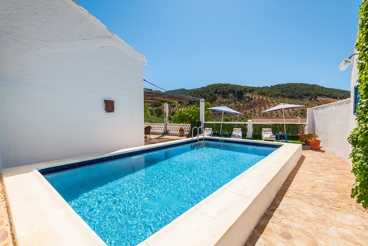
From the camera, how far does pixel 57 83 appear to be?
18.4ft

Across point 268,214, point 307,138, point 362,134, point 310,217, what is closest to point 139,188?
point 268,214

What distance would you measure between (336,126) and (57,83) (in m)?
11.1

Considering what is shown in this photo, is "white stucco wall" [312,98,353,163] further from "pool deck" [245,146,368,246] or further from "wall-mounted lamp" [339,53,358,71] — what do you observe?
"pool deck" [245,146,368,246]

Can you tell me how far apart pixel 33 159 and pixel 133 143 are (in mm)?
3857

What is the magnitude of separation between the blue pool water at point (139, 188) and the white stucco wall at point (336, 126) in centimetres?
298

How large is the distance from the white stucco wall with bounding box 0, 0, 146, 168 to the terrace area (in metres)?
2.62

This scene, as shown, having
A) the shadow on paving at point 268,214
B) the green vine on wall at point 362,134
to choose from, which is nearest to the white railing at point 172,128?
the shadow on paving at point 268,214

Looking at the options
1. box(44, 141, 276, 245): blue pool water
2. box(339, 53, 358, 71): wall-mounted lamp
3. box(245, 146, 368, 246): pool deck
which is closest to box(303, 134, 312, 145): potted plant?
box(44, 141, 276, 245): blue pool water

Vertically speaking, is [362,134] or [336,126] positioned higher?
[362,134]

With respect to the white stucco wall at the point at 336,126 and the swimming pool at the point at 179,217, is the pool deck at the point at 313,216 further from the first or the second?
the white stucco wall at the point at 336,126

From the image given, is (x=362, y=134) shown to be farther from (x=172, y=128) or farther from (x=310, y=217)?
(x=172, y=128)

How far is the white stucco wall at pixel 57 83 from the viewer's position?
475 cm

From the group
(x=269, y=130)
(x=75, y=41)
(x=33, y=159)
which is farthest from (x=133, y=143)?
(x=269, y=130)

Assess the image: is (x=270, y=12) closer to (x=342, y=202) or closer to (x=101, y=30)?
(x=101, y=30)
